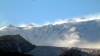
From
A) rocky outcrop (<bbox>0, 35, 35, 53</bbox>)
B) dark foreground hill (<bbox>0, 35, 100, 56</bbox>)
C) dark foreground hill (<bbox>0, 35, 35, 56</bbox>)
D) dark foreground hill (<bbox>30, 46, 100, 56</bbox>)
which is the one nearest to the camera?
dark foreground hill (<bbox>0, 35, 35, 56</bbox>)

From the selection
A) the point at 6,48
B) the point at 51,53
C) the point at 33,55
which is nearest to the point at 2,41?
the point at 6,48

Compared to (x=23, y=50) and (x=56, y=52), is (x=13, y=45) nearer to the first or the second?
(x=23, y=50)

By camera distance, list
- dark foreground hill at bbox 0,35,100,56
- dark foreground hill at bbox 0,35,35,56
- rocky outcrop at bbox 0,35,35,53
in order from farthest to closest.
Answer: rocky outcrop at bbox 0,35,35,53
dark foreground hill at bbox 0,35,100,56
dark foreground hill at bbox 0,35,35,56

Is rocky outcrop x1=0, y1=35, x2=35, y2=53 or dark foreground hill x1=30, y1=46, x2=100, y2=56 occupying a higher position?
rocky outcrop x1=0, y1=35, x2=35, y2=53

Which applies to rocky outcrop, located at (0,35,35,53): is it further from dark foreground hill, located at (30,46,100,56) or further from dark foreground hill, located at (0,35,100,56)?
dark foreground hill, located at (30,46,100,56)

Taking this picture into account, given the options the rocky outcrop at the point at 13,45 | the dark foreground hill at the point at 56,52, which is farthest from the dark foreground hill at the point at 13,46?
the dark foreground hill at the point at 56,52

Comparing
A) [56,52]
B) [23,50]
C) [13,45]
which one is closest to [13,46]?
[13,45]

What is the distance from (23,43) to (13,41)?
25.1 feet

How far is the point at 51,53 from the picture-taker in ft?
291

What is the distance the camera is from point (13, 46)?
85.0 metres

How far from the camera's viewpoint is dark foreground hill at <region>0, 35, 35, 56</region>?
75.0 m

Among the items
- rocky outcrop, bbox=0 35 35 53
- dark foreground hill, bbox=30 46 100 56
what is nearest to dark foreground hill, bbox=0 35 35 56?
rocky outcrop, bbox=0 35 35 53

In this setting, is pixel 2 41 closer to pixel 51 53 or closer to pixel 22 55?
pixel 22 55

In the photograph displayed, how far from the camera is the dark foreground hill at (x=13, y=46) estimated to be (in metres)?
75.0
